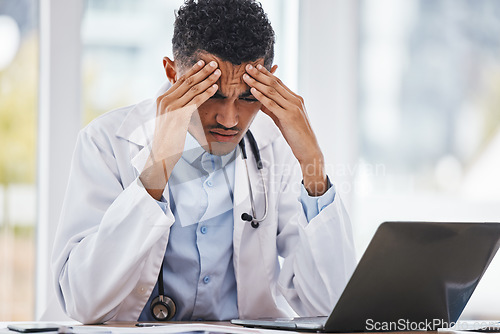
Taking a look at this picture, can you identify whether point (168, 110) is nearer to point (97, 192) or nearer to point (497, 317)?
point (97, 192)

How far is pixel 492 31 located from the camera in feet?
8.57

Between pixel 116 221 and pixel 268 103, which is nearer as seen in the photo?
pixel 116 221

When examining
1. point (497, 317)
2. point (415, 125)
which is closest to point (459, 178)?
point (415, 125)

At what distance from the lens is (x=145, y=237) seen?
1.31 m

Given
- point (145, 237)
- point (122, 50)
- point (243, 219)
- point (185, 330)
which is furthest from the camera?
point (122, 50)

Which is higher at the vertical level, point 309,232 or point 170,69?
point 170,69

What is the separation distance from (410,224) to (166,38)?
163cm

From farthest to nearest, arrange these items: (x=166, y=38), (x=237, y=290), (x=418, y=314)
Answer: (x=166, y=38) → (x=237, y=290) → (x=418, y=314)

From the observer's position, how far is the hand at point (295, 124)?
1.49 m

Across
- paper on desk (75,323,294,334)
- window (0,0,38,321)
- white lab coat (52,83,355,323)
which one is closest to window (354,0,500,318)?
white lab coat (52,83,355,323)

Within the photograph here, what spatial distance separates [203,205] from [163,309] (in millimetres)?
302

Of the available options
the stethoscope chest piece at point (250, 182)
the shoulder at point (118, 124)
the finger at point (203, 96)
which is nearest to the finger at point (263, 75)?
the finger at point (203, 96)

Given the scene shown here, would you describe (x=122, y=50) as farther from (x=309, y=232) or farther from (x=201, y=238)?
(x=309, y=232)

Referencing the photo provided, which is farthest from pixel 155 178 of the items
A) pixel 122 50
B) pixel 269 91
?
pixel 122 50
